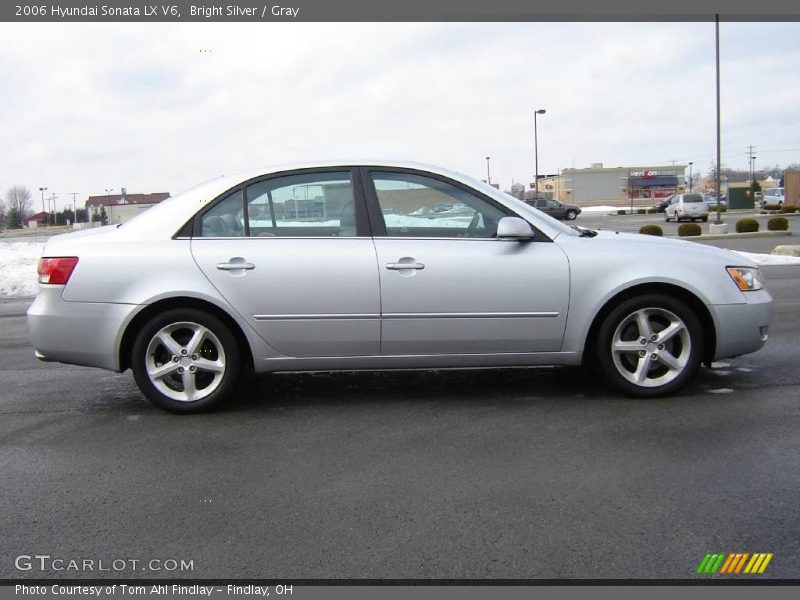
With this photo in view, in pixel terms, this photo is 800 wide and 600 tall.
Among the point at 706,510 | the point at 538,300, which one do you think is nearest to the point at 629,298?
the point at 538,300

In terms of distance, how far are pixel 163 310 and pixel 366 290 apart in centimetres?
133

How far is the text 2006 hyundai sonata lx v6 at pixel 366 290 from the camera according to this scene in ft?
16.1

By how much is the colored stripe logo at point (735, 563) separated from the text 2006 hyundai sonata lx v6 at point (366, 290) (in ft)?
7.21

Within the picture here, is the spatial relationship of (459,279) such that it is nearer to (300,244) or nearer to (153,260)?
(300,244)

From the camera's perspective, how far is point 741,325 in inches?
200

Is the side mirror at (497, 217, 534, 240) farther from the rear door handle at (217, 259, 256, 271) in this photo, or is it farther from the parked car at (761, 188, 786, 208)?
the parked car at (761, 188, 786, 208)

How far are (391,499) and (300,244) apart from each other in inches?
79.2

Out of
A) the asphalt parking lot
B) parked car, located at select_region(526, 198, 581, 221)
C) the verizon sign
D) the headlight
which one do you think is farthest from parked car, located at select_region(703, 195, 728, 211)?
the asphalt parking lot

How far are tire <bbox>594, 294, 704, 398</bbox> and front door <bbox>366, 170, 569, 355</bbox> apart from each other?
1.14ft

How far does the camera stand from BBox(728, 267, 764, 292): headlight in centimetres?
514

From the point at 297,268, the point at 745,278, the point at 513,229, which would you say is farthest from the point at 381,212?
the point at 745,278

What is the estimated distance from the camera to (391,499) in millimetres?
3529

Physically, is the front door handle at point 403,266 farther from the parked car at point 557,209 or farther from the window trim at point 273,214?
the parked car at point 557,209

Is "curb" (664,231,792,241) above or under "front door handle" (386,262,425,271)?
under
